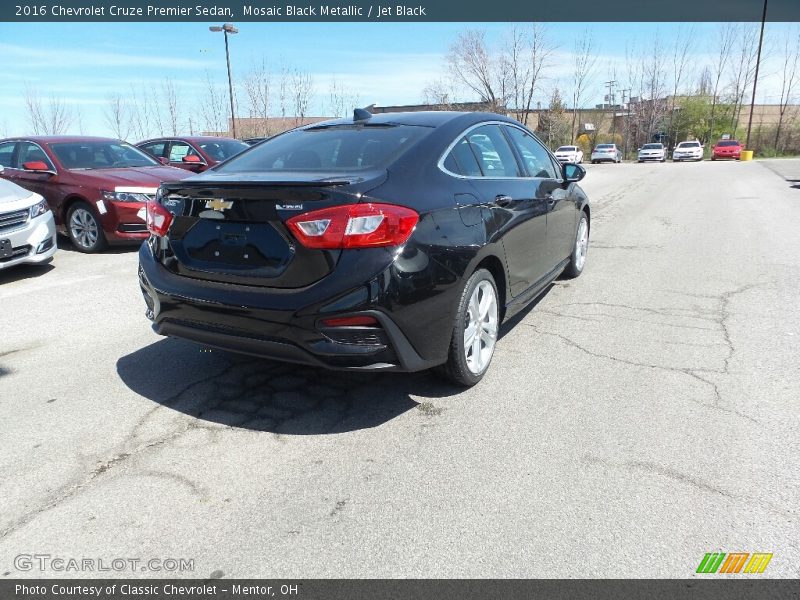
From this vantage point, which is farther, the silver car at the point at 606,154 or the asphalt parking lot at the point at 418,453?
the silver car at the point at 606,154

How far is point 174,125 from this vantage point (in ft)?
114

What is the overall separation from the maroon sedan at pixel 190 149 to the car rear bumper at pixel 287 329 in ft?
27.5

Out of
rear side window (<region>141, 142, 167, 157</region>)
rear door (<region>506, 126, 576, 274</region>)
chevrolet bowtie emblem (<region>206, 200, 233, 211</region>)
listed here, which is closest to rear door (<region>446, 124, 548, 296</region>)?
rear door (<region>506, 126, 576, 274</region>)

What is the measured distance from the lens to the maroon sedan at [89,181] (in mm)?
7906

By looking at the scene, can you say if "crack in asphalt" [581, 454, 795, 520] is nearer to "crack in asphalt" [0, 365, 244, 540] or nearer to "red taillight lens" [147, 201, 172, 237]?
"crack in asphalt" [0, 365, 244, 540]

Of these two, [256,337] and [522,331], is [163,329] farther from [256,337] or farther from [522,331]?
[522,331]

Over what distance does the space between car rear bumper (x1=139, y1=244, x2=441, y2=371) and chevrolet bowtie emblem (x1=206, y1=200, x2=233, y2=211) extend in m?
0.42

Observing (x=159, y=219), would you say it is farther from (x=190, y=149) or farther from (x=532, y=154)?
(x=190, y=149)

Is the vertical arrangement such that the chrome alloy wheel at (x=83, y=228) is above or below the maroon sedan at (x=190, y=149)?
below

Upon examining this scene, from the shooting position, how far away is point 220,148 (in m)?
11.9

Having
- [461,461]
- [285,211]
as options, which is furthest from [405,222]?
[461,461]

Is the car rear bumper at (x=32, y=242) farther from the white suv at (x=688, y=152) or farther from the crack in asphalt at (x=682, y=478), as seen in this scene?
the white suv at (x=688, y=152)

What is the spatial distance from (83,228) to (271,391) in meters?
6.12
